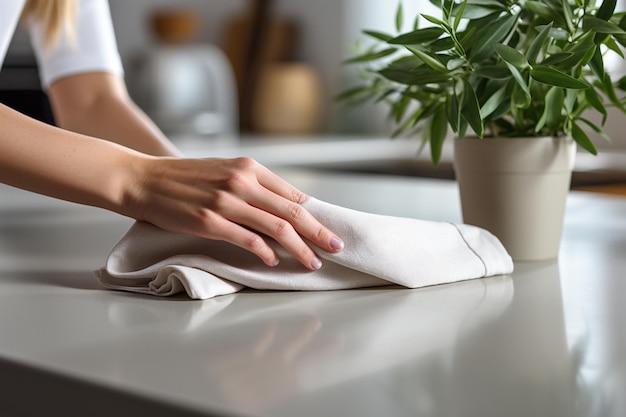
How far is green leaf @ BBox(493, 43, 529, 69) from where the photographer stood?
0.68m

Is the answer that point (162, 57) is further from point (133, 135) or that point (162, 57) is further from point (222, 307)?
point (222, 307)

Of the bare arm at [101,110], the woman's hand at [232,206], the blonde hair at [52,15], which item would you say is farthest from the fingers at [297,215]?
the blonde hair at [52,15]

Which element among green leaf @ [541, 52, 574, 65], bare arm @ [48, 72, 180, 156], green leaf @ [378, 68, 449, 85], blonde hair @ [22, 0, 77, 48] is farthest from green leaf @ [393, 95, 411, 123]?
blonde hair @ [22, 0, 77, 48]

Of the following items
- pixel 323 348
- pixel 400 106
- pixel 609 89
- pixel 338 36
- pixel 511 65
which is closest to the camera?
pixel 323 348

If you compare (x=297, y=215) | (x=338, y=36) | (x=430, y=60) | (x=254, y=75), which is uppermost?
(x=430, y=60)

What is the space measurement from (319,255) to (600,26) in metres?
0.27

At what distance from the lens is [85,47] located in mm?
1341

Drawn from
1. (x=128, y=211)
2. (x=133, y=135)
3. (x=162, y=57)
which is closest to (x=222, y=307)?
(x=128, y=211)

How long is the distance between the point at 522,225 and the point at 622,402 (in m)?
0.39

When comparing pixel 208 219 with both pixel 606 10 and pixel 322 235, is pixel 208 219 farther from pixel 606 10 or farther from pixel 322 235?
pixel 606 10

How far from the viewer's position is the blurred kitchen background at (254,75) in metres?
3.14

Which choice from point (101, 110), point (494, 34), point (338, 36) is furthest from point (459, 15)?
point (338, 36)

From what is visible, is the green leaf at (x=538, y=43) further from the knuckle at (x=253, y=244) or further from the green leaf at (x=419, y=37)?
the knuckle at (x=253, y=244)

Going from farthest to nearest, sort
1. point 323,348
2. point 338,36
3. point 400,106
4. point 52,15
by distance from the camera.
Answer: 1. point 338,36
2. point 52,15
3. point 400,106
4. point 323,348
